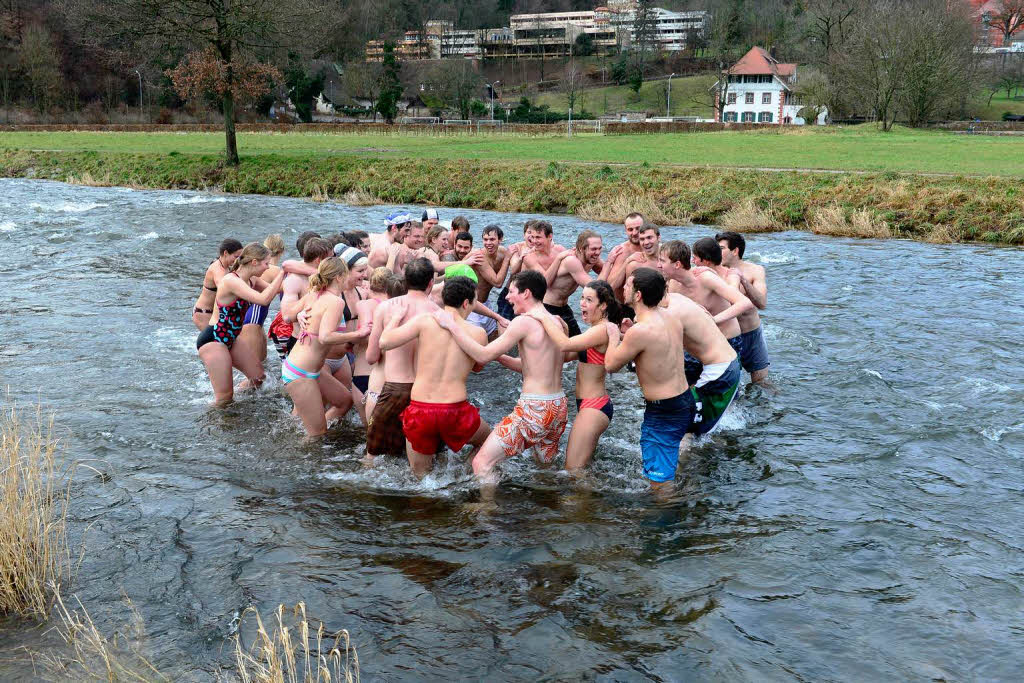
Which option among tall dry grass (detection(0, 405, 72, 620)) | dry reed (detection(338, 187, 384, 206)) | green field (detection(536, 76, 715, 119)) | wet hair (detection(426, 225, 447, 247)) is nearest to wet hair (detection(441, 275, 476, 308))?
tall dry grass (detection(0, 405, 72, 620))

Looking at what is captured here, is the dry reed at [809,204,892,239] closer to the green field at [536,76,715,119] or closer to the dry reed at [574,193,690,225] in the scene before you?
the dry reed at [574,193,690,225]

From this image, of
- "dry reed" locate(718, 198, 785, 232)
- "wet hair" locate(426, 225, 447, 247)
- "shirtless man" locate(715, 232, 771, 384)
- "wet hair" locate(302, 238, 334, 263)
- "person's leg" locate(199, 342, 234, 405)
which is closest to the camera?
"wet hair" locate(302, 238, 334, 263)

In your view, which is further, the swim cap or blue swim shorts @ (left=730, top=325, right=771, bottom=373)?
blue swim shorts @ (left=730, top=325, right=771, bottom=373)

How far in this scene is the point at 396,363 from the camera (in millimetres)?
7297

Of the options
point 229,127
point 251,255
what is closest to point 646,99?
point 229,127

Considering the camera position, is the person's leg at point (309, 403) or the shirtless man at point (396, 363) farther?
the person's leg at point (309, 403)

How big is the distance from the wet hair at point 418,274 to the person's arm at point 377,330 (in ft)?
1.05

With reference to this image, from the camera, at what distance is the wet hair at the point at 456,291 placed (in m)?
6.74

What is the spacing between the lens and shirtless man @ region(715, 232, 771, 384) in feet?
30.3

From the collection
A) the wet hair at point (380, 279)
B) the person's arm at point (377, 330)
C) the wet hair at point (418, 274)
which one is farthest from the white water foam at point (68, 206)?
the wet hair at point (418, 274)

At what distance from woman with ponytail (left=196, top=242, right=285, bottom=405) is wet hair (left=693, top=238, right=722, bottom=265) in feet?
13.7

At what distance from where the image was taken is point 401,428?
7418mm

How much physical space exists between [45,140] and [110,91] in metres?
37.2

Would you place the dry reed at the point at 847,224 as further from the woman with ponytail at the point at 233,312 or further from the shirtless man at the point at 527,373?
the shirtless man at the point at 527,373
